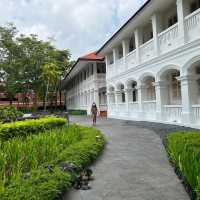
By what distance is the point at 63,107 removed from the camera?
196ft

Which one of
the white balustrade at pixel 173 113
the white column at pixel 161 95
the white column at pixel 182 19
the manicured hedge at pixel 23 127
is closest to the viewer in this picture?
the manicured hedge at pixel 23 127

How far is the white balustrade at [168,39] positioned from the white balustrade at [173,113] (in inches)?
119

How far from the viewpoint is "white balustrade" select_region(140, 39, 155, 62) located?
600 inches

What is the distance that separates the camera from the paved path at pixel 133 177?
15.4 feet

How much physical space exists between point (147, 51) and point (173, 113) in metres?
4.43

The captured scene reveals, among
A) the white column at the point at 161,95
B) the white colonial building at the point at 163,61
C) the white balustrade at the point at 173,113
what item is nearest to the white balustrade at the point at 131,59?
the white colonial building at the point at 163,61

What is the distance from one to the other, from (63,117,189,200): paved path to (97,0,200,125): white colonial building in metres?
4.44

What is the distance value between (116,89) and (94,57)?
7.83 metres

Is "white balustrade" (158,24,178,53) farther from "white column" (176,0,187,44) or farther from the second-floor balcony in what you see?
"white column" (176,0,187,44)

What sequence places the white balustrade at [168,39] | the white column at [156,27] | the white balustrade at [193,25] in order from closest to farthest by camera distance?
the white balustrade at [193,25] → the white balustrade at [168,39] → the white column at [156,27]

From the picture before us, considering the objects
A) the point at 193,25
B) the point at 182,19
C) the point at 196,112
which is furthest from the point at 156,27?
the point at 196,112

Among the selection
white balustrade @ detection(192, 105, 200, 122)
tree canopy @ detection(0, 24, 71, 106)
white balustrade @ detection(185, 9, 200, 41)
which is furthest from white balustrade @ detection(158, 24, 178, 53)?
tree canopy @ detection(0, 24, 71, 106)

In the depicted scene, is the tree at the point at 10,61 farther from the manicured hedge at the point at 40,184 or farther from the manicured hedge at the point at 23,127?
the manicured hedge at the point at 40,184

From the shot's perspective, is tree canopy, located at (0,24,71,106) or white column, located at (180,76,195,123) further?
tree canopy, located at (0,24,71,106)
